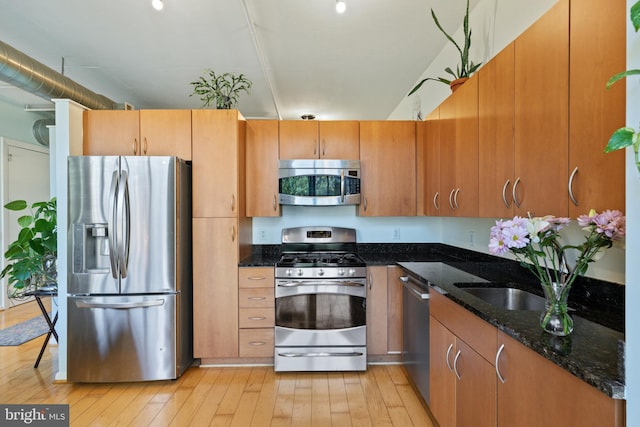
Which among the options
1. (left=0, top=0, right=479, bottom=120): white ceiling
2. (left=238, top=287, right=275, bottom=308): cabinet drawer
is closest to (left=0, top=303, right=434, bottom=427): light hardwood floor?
(left=238, top=287, right=275, bottom=308): cabinet drawer

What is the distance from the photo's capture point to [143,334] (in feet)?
8.36

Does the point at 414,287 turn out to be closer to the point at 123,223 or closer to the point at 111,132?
the point at 123,223

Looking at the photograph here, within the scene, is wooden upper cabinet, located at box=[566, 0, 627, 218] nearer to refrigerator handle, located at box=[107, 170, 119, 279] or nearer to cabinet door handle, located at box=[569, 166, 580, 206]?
cabinet door handle, located at box=[569, 166, 580, 206]

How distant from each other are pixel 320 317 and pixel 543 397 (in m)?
1.86

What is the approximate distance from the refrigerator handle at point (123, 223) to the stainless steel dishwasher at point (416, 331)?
2.19 m

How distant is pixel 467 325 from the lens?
1538mm

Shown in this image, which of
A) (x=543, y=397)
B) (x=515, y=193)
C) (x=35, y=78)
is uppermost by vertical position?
(x=35, y=78)

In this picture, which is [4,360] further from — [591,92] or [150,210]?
[591,92]

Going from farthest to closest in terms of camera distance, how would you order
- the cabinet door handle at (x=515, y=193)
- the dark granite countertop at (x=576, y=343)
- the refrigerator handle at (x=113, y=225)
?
the refrigerator handle at (x=113, y=225) < the cabinet door handle at (x=515, y=193) < the dark granite countertop at (x=576, y=343)

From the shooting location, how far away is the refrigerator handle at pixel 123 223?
8.16ft

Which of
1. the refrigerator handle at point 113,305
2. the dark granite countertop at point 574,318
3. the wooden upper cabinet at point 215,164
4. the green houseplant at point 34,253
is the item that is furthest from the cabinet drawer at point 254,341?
the green houseplant at point 34,253

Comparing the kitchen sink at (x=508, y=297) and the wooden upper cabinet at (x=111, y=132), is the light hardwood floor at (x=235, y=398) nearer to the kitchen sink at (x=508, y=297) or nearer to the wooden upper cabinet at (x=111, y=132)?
the kitchen sink at (x=508, y=297)

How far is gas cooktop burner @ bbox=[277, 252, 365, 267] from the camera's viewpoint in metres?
2.77

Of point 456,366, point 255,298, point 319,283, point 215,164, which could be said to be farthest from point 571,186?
point 215,164
